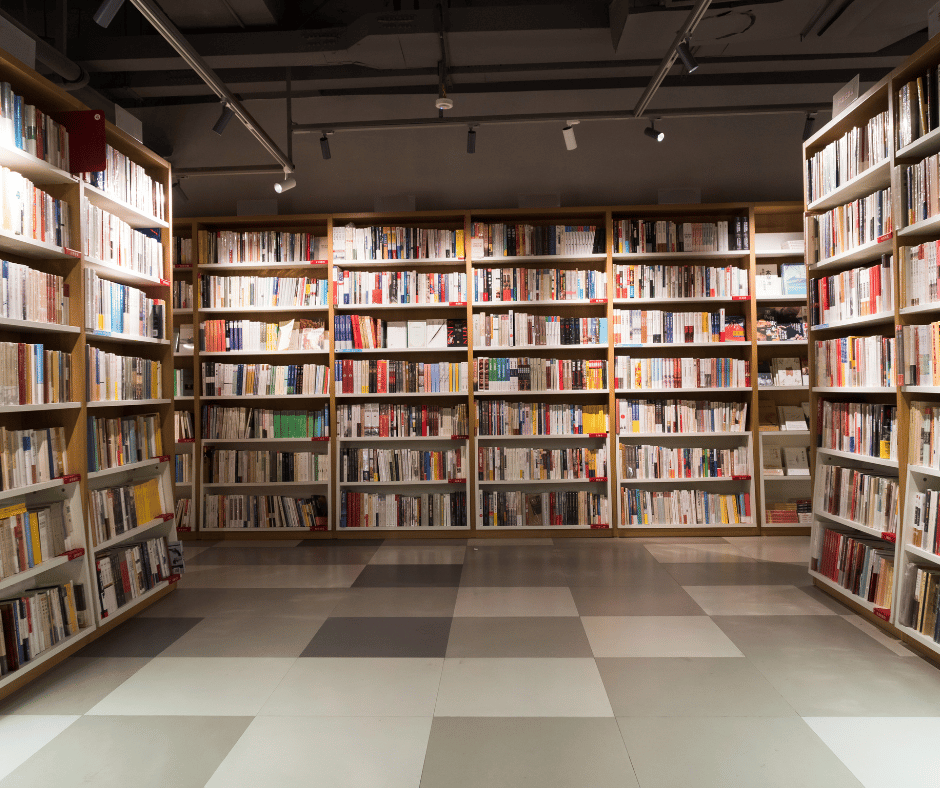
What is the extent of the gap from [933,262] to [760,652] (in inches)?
78.2

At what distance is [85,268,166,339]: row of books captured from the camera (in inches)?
135

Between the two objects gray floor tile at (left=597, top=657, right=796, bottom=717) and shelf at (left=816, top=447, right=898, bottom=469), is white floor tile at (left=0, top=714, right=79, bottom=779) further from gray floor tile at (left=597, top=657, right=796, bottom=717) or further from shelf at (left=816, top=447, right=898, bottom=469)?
shelf at (left=816, top=447, right=898, bottom=469)

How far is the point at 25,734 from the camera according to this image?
2461 millimetres

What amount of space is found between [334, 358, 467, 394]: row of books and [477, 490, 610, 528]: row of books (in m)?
1.01

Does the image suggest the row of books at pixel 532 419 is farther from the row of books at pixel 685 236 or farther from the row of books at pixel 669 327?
the row of books at pixel 685 236

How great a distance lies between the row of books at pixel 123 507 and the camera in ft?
11.3

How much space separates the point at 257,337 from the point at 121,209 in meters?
2.04

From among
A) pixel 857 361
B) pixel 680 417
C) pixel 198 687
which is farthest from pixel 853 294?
pixel 198 687

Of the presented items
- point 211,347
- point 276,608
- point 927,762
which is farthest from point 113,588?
point 927,762

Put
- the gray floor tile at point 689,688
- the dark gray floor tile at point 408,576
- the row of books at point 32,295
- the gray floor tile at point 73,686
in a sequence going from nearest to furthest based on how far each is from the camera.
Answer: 1. the gray floor tile at point 689,688
2. the gray floor tile at point 73,686
3. the row of books at point 32,295
4. the dark gray floor tile at point 408,576

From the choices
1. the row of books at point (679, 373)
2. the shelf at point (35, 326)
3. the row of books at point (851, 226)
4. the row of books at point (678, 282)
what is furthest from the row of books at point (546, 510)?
the shelf at point (35, 326)

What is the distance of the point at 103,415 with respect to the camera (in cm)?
402

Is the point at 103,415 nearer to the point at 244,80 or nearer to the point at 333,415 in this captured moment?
the point at 333,415

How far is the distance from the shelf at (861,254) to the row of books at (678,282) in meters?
1.52
